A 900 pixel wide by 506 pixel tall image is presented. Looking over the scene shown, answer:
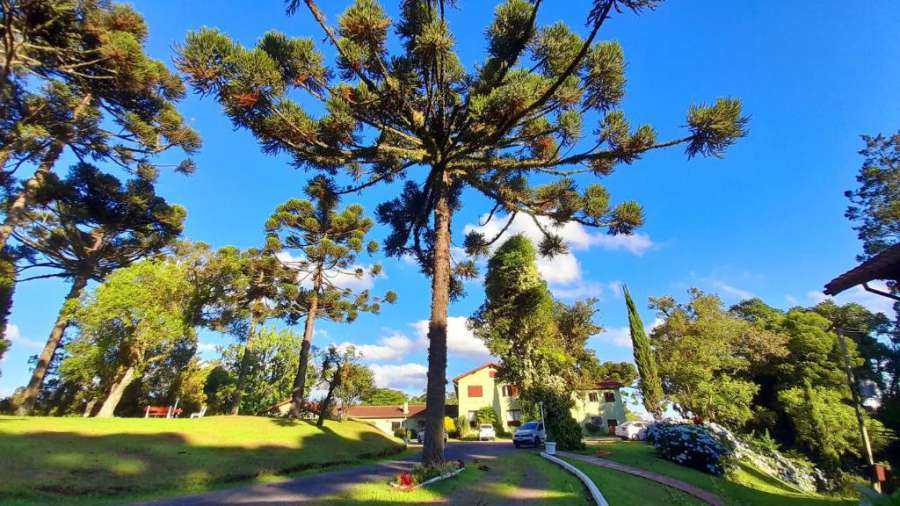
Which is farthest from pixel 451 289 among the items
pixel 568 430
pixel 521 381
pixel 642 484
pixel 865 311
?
pixel 865 311

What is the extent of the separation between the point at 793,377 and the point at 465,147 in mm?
29863

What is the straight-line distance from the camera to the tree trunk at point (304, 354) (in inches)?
930

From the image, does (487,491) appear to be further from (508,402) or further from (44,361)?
(508,402)

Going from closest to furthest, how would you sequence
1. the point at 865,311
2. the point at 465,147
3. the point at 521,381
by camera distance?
the point at 465,147 < the point at 521,381 < the point at 865,311

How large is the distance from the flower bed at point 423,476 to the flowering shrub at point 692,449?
8458 millimetres

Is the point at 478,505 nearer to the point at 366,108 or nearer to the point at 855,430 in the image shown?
the point at 366,108

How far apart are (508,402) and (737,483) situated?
28813 mm

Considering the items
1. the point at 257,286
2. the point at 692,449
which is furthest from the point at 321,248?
the point at 692,449

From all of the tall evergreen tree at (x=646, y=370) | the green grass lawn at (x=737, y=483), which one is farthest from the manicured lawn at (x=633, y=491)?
the tall evergreen tree at (x=646, y=370)

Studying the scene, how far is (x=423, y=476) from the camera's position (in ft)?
29.8

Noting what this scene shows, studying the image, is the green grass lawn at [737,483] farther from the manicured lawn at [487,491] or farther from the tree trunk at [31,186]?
the tree trunk at [31,186]

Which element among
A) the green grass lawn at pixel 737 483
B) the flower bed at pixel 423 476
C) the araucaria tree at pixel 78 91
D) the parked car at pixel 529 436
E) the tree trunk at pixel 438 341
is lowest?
the green grass lawn at pixel 737 483

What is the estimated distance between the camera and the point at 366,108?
1059 cm

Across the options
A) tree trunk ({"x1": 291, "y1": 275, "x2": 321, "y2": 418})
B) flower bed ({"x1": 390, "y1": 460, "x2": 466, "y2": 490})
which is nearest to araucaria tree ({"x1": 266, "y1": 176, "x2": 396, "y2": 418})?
tree trunk ({"x1": 291, "y1": 275, "x2": 321, "y2": 418})
